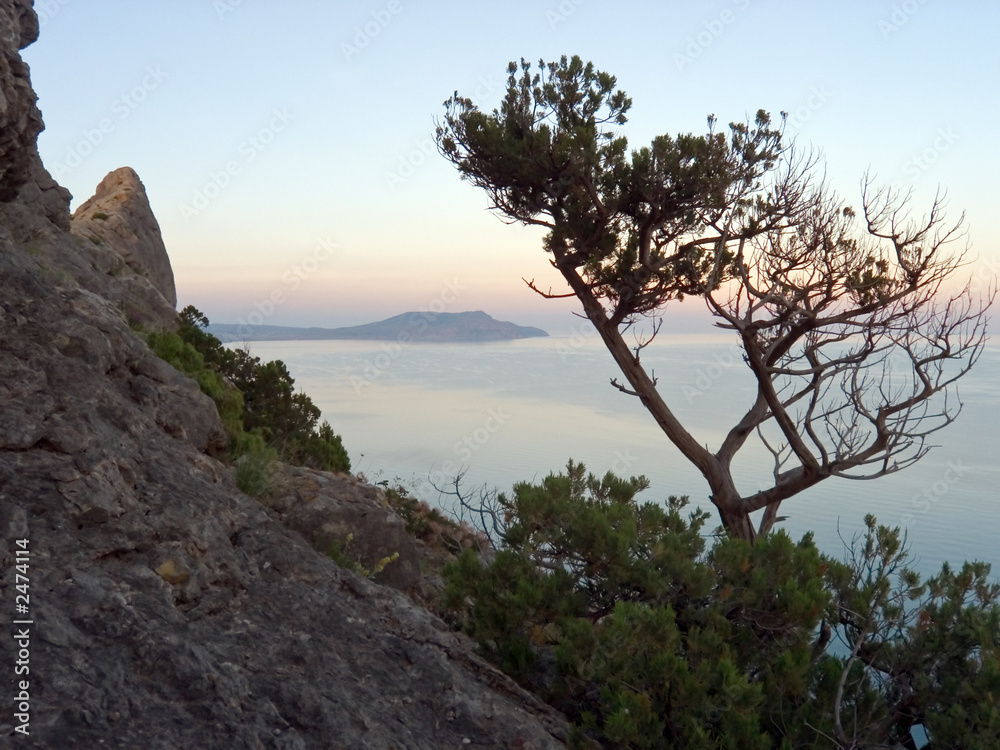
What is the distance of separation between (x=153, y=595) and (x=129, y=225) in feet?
44.1

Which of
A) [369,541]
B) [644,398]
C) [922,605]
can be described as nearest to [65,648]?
[369,541]

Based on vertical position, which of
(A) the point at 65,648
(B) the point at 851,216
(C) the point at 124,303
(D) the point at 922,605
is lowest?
(A) the point at 65,648

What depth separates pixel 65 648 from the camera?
3381 mm

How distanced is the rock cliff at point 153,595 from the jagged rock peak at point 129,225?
860 cm

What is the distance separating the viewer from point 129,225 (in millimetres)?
15703

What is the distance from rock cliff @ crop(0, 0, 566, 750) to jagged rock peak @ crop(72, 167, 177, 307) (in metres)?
8.60

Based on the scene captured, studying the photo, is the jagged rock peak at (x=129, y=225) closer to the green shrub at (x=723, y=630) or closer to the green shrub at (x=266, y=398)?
the green shrub at (x=266, y=398)

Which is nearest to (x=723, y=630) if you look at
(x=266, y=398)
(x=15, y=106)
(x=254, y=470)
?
(x=254, y=470)

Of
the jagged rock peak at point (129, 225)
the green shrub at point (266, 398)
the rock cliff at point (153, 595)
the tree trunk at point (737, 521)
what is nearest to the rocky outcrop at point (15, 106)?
the rock cliff at point (153, 595)

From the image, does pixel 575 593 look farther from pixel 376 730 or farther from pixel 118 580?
pixel 118 580

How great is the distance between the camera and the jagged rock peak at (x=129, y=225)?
48.1 ft

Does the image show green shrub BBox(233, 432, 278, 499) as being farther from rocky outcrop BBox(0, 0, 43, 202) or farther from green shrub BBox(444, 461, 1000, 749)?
rocky outcrop BBox(0, 0, 43, 202)

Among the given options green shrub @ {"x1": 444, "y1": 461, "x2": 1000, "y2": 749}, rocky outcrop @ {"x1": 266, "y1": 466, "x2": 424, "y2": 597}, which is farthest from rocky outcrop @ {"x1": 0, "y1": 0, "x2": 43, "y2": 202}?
green shrub @ {"x1": 444, "y1": 461, "x2": 1000, "y2": 749}

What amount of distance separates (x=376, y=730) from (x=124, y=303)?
7369 millimetres
